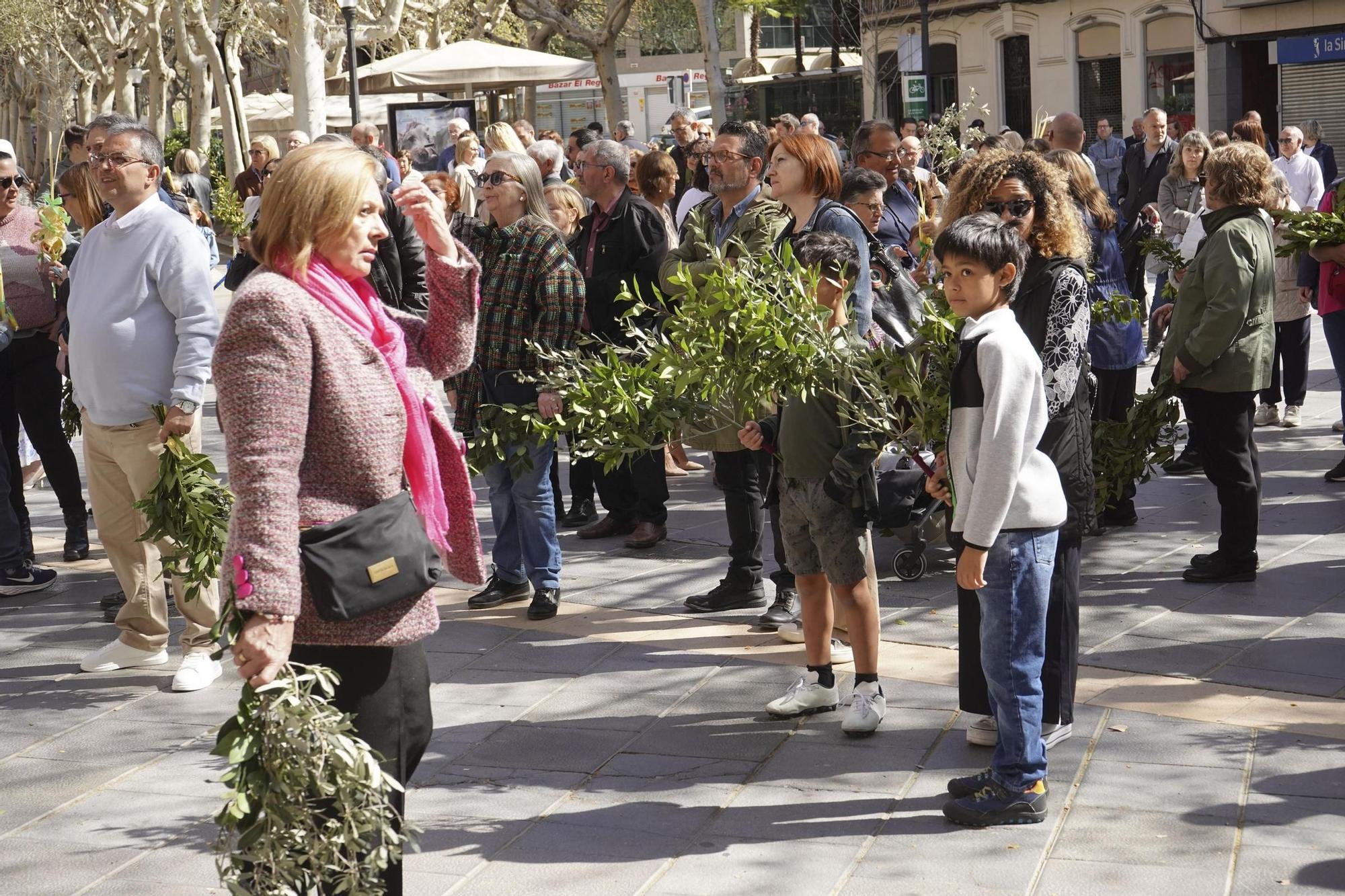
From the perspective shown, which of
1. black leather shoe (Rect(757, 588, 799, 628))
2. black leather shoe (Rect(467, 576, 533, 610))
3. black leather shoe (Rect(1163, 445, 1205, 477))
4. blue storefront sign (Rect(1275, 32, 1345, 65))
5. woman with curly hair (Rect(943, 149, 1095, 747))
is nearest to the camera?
woman with curly hair (Rect(943, 149, 1095, 747))

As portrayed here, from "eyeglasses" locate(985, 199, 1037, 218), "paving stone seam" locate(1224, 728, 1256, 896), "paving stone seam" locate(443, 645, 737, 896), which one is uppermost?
"eyeglasses" locate(985, 199, 1037, 218)

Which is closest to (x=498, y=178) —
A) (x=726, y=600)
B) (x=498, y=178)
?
(x=498, y=178)

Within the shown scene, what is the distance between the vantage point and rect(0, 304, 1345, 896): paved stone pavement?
4.25m

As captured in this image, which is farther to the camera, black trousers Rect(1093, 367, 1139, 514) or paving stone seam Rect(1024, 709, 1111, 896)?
black trousers Rect(1093, 367, 1139, 514)

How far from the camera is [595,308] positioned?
328 inches

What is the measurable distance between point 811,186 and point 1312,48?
87.3 feet

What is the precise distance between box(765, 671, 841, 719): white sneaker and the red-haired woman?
144cm

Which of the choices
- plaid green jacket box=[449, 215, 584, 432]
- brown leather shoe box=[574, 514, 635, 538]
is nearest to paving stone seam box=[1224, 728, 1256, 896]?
plaid green jacket box=[449, 215, 584, 432]

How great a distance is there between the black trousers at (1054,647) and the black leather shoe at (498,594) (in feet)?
8.80

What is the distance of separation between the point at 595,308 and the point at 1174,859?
191 inches

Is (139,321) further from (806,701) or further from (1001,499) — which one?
(1001,499)

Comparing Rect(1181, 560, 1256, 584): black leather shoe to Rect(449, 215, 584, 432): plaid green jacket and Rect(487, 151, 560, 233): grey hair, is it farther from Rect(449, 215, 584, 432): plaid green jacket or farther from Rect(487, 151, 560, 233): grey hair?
Rect(487, 151, 560, 233): grey hair

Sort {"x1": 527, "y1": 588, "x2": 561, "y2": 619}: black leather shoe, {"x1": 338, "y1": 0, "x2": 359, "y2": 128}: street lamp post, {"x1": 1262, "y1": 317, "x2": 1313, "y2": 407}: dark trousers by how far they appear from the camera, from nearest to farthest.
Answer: {"x1": 527, "y1": 588, "x2": 561, "y2": 619}: black leather shoe
{"x1": 1262, "y1": 317, "x2": 1313, "y2": 407}: dark trousers
{"x1": 338, "y1": 0, "x2": 359, "y2": 128}: street lamp post

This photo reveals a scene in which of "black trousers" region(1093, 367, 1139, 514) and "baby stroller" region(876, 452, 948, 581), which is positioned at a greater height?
"black trousers" region(1093, 367, 1139, 514)
